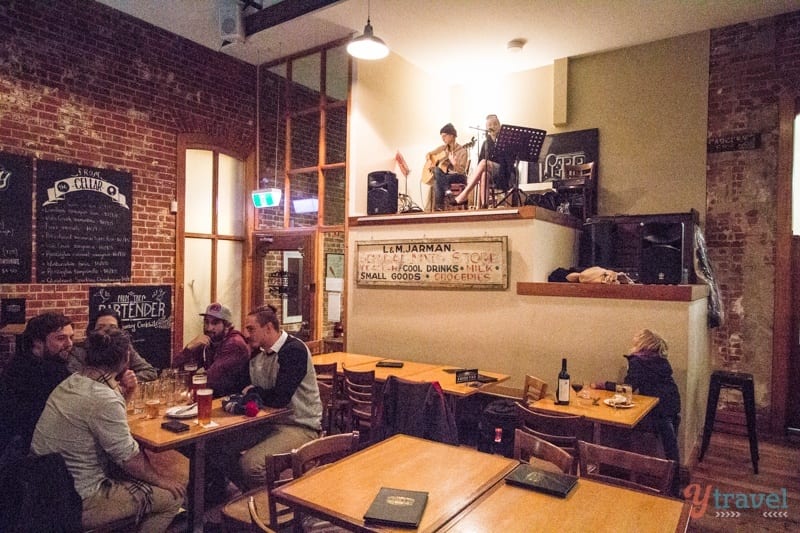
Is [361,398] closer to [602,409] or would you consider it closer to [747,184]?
[602,409]

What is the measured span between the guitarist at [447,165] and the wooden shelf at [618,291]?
203cm

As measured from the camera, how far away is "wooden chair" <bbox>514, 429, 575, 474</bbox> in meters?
2.46

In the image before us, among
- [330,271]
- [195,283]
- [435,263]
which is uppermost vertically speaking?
[435,263]

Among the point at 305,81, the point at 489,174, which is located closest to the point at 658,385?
the point at 489,174

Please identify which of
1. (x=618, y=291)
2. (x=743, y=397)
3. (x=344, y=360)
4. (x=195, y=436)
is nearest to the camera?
(x=195, y=436)

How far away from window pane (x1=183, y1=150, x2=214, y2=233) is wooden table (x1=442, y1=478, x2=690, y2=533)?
542cm

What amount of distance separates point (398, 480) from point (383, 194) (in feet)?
14.0

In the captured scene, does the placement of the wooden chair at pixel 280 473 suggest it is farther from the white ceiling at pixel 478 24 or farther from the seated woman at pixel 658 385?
the white ceiling at pixel 478 24

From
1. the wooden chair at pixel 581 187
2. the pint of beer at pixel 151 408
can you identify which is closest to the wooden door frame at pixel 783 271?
the wooden chair at pixel 581 187

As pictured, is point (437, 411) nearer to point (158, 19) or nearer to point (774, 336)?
point (774, 336)

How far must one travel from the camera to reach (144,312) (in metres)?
5.95

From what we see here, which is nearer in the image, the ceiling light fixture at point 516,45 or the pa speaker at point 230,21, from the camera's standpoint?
the pa speaker at point 230,21

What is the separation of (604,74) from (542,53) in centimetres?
79

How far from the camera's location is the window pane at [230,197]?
22.8 feet
